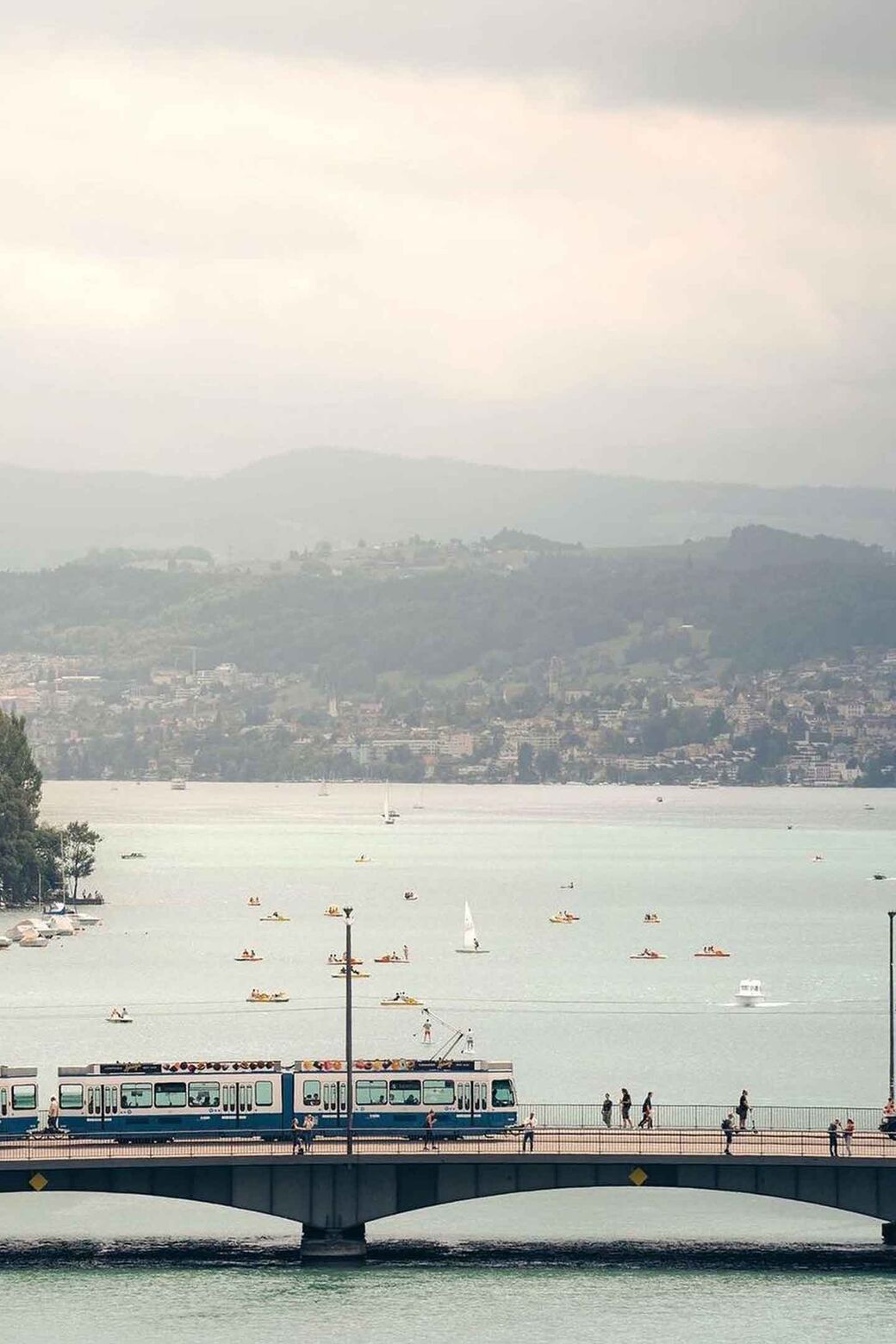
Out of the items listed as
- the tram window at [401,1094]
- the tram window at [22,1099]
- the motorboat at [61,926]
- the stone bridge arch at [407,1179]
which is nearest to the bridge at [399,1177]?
the stone bridge arch at [407,1179]

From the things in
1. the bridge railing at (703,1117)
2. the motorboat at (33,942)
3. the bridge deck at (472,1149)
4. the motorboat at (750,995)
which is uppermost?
the motorboat at (33,942)

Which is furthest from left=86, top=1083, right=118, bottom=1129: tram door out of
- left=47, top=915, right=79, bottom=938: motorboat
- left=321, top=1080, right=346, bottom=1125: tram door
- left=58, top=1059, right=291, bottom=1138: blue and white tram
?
left=47, top=915, right=79, bottom=938: motorboat

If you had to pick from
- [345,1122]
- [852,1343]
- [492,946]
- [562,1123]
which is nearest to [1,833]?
[492,946]

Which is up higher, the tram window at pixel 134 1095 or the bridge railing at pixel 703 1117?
the tram window at pixel 134 1095

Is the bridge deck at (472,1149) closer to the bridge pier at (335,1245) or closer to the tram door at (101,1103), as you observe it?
the tram door at (101,1103)

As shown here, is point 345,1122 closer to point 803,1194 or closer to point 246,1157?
point 246,1157

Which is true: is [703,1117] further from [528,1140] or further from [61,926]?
[61,926]
